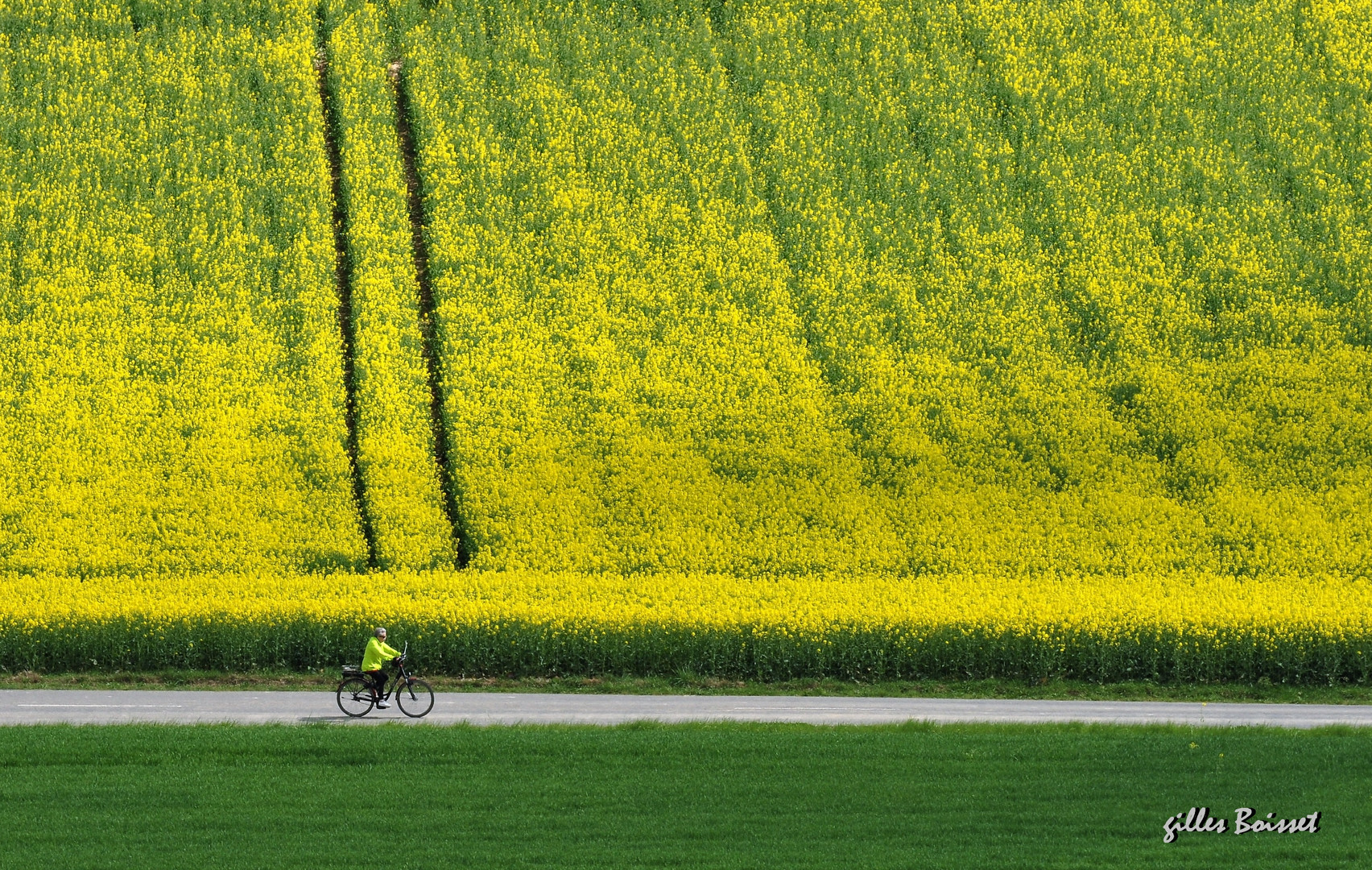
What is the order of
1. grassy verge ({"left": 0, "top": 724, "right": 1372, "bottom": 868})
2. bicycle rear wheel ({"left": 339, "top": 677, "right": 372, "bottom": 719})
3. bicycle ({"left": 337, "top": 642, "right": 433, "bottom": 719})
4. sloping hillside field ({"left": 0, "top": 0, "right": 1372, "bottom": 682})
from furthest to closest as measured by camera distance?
sloping hillside field ({"left": 0, "top": 0, "right": 1372, "bottom": 682}) → bicycle rear wheel ({"left": 339, "top": 677, "right": 372, "bottom": 719}) → bicycle ({"left": 337, "top": 642, "right": 433, "bottom": 719}) → grassy verge ({"left": 0, "top": 724, "right": 1372, "bottom": 868})

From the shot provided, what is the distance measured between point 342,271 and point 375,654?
67.4 ft

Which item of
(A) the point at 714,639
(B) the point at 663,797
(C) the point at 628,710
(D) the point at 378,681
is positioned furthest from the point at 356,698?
(B) the point at 663,797

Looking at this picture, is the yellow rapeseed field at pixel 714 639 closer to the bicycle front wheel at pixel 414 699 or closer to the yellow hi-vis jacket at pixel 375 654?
the bicycle front wheel at pixel 414 699

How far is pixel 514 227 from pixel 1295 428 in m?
24.4

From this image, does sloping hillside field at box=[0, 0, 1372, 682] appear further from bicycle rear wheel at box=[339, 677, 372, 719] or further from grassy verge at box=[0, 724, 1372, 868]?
grassy verge at box=[0, 724, 1372, 868]

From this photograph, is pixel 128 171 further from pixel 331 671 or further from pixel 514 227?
pixel 331 671

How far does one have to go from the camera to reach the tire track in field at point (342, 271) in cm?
3909

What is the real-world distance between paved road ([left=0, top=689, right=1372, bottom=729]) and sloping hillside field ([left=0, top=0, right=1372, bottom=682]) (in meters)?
1.72

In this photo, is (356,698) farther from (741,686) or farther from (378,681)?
(741,686)

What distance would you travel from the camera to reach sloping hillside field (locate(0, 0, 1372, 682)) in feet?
110
